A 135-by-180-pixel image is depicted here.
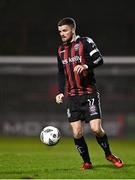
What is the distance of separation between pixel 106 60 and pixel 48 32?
2.64m

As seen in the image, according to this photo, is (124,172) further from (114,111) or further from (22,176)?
(114,111)

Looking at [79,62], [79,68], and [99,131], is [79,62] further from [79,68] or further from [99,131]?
[99,131]

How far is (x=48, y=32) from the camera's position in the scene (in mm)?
20875

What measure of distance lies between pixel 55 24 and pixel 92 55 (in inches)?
502

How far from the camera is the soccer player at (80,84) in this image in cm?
841

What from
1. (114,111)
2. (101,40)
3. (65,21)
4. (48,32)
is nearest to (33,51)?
(48,32)

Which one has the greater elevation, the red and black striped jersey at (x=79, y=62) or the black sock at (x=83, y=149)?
the red and black striped jersey at (x=79, y=62)

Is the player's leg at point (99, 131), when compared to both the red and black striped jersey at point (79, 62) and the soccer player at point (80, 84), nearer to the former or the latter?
the soccer player at point (80, 84)

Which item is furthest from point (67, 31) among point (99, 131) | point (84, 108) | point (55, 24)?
point (55, 24)

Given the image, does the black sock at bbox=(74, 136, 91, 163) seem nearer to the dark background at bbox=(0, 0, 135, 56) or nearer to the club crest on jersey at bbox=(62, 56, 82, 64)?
the club crest on jersey at bbox=(62, 56, 82, 64)

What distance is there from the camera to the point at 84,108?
848 cm

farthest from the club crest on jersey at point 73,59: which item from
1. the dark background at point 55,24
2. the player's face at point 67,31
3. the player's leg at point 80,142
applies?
the dark background at point 55,24

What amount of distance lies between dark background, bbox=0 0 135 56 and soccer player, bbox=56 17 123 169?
39.6 feet

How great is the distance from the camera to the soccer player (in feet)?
27.6
